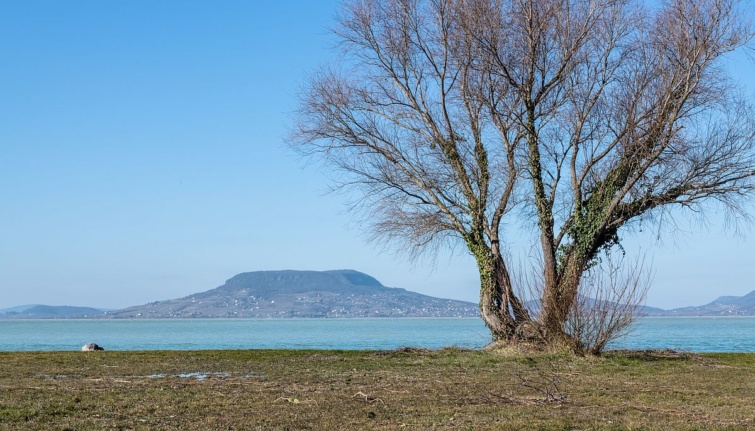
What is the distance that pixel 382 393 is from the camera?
49.6 ft

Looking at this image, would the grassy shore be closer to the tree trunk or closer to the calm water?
the tree trunk

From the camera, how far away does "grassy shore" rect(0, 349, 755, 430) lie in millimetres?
11648

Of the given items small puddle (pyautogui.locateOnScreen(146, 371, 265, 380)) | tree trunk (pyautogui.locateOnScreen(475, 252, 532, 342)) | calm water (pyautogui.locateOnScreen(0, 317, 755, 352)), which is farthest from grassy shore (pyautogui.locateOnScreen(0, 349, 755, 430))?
calm water (pyautogui.locateOnScreen(0, 317, 755, 352))

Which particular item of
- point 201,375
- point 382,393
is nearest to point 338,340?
point 201,375

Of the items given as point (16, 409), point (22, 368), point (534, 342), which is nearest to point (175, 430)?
point (16, 409)

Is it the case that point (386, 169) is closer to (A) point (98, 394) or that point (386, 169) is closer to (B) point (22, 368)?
(B) point (22, 368)

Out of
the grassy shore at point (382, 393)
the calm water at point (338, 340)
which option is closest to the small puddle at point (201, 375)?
the grassy shore at point (382, 393)

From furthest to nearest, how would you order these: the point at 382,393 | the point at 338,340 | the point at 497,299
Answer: the point at 338,340 < the point at 497,299 < the point at 382,393

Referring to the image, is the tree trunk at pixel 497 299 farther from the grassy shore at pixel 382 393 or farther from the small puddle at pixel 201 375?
the small puddle at pixel 201 375

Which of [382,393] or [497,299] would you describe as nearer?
[382,393]

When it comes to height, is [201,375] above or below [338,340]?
below

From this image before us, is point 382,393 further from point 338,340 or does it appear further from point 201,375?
point 338,340

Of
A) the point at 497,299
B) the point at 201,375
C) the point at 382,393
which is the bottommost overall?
the point at 382,393

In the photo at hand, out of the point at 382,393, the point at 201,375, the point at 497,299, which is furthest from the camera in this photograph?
the point at 497,299
